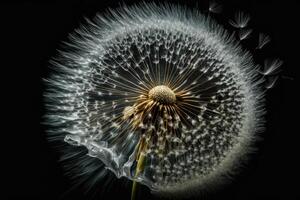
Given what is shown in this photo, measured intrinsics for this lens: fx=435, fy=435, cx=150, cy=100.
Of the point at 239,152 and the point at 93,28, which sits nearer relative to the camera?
the point at 239,152

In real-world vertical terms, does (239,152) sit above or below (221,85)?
below

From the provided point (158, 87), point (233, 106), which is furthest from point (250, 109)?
point (158, 87)

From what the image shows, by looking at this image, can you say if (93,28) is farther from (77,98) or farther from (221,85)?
(221,85)

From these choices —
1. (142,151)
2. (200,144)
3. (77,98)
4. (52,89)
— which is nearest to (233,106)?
(200,144)

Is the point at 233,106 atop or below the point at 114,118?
atop

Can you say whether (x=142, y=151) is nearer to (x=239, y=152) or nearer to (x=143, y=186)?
(x=143, y=186)

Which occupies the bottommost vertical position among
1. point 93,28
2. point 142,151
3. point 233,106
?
point 142,151
